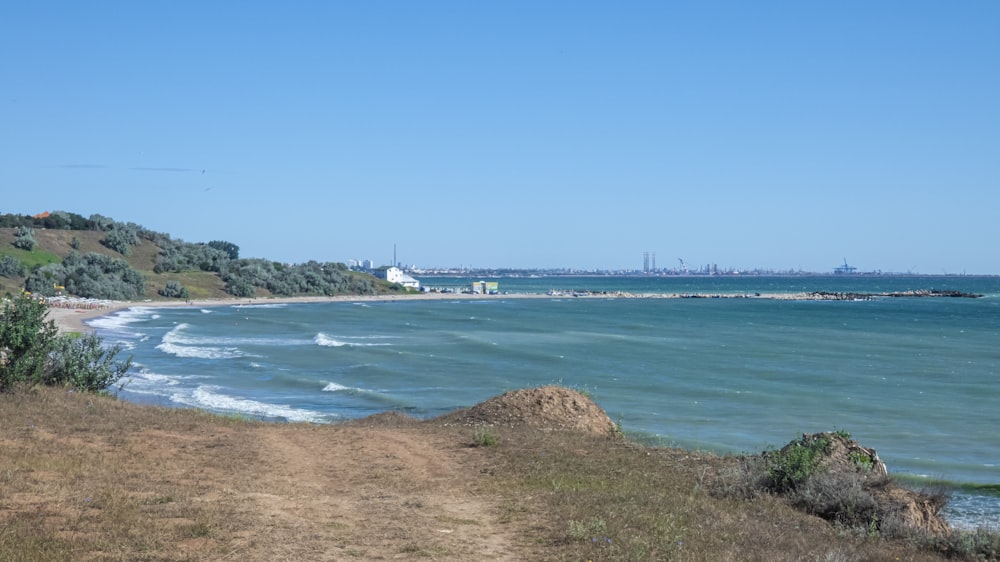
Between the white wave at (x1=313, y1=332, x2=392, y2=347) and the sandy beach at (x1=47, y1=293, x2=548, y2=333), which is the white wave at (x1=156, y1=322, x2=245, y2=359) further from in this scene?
the white wave at (x1=313, y1=332, x2=392, y2=347)

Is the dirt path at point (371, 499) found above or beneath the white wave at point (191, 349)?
A: above

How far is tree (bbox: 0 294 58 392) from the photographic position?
17.0m

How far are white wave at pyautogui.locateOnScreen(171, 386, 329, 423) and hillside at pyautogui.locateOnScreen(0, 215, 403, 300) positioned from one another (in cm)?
5438

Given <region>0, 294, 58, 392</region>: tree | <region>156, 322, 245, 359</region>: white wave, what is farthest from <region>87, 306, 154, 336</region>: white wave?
<region>0, 294, 58, 392</region>: tree

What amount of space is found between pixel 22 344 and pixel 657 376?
25.8 metres

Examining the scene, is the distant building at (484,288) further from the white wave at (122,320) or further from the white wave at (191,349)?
the white wave at (191,349)

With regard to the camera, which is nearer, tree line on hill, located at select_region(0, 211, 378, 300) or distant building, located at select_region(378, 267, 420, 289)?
tree line on hill, located at select_region(0, 211, 378, 300)

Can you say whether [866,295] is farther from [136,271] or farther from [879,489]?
[879,489]

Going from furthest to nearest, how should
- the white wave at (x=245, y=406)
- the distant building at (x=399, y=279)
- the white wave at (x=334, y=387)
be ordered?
the distant building at (x=399, y=279) → the white wave at (x=334, y=387) → the white wave at (x=245, y=406)

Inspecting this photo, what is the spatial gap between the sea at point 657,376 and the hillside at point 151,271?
23.7 meters

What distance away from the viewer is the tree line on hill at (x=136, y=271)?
9456 cm

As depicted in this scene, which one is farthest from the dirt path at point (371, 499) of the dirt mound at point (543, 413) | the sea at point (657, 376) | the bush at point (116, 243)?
the bush at point (116, 243)

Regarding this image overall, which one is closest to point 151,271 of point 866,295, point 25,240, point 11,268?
→ point 25,240

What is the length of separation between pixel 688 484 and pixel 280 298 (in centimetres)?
11452
